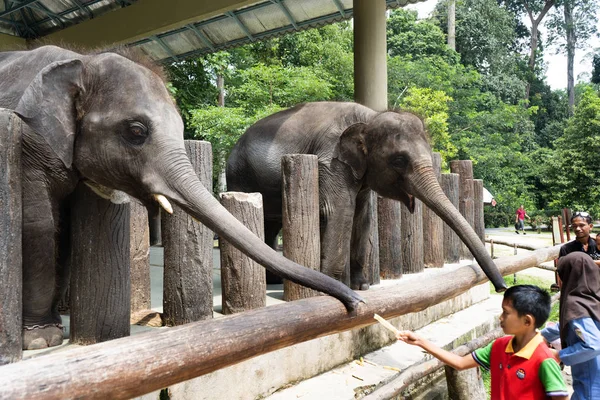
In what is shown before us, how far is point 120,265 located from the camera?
284 cm

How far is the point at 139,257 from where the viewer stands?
3590 millimetres

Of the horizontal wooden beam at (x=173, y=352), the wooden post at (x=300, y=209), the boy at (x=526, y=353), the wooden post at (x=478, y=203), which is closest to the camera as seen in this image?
the horizontal wooden beam at (x=173, y=352)

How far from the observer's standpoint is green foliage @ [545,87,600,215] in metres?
22.6

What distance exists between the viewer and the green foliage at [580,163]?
74.1 feet

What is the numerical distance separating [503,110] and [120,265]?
2091 centimetres

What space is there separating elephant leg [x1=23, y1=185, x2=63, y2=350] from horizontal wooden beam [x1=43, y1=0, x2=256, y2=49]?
5.69 meters

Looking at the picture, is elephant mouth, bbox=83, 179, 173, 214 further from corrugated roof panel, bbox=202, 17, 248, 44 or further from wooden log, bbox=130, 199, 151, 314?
corrugated roof panel, bbox=202, 17, 248, 44

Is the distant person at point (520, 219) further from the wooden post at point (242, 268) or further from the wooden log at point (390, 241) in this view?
the wooden post at point (242, 268)

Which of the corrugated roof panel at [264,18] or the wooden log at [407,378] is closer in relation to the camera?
the wooden log at [407,378]

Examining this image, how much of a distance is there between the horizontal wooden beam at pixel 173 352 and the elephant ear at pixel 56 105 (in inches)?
46.7

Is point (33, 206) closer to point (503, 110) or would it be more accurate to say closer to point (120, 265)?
point (120, 265)

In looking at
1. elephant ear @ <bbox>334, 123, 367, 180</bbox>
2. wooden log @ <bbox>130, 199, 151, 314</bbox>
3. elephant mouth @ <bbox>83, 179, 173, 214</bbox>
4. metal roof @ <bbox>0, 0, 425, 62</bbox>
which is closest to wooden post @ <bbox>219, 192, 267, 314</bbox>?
wooden log @ <bbox>130, 199, 151, 314</bbox>

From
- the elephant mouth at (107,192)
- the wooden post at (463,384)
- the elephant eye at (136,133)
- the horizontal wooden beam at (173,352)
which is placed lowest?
the wooden post at (463,384)

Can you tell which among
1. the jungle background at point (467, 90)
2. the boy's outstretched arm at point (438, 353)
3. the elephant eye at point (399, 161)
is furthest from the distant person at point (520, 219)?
the boy's outstretched arm at point (438, 353)
